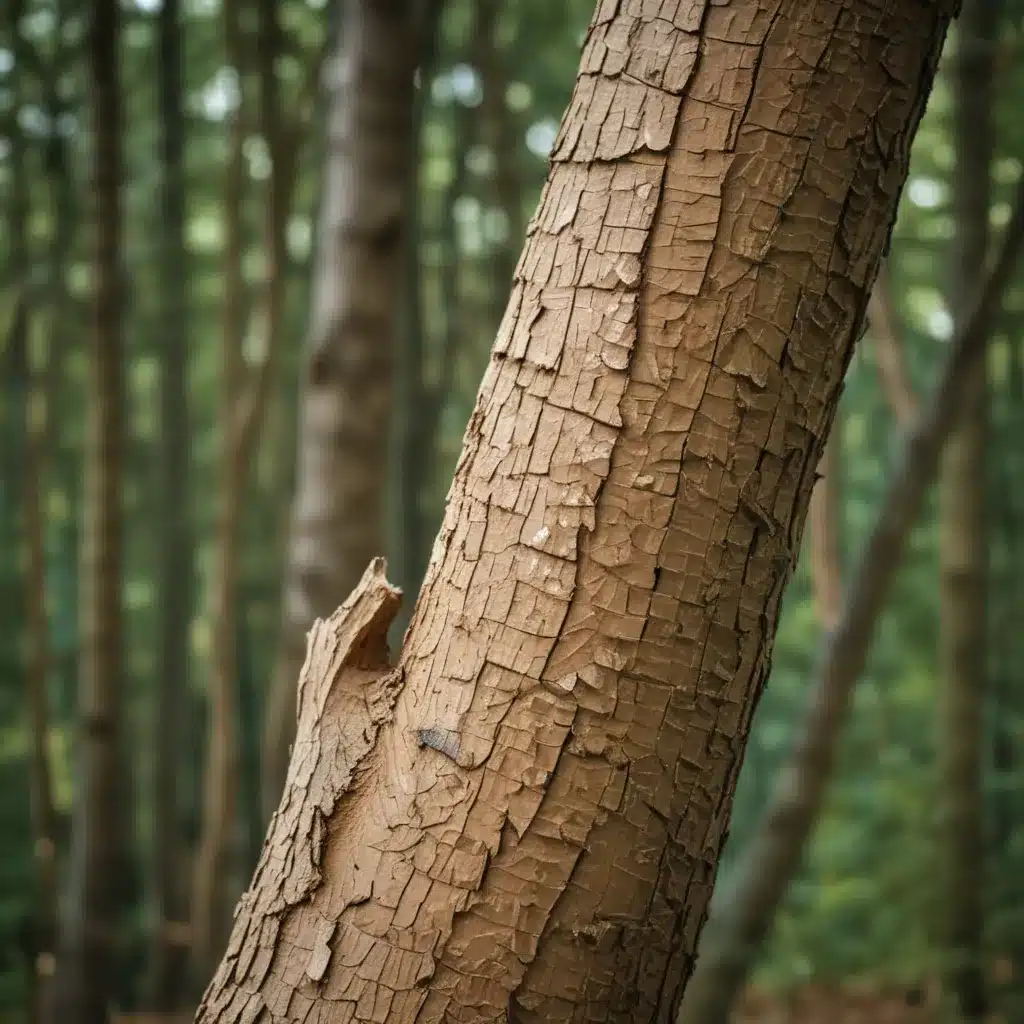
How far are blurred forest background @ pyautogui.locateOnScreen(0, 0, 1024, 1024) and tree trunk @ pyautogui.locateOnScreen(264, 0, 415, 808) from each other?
38 mm

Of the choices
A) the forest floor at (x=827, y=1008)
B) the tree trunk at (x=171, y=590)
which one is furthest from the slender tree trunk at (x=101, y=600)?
the forest floor at (x=827, y=1008)

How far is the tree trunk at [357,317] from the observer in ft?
6.95

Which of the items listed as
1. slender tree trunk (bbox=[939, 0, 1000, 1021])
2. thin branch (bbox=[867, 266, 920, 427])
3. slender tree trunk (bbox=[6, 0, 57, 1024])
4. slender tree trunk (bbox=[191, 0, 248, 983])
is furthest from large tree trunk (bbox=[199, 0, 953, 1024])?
slender tree trunk (bbox=[939, 0, 1000, 1021])

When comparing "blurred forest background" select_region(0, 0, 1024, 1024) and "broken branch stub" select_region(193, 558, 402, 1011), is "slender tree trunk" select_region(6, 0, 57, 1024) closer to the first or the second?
"blurred forest background" select_region(0, 0, 1024, 1024)

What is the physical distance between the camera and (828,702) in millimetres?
3043

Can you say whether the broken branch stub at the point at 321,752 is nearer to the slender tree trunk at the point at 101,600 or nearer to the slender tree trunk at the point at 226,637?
the slender tree trunk at the point at 226,637

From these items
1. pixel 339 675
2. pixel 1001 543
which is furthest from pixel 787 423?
pixel 1001 543

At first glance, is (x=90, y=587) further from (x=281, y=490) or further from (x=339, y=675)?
(x=281, y=490)

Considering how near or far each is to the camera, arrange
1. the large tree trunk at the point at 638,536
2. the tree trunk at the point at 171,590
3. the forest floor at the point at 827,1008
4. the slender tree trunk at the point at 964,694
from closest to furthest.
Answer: the large tree trunk at the point at 638,536 < the slender tree trunk at the point at 964,694 < the tree trunk at the point at 171,590 < the forest floor at the point at 827,1008

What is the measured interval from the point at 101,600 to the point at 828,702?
271cm

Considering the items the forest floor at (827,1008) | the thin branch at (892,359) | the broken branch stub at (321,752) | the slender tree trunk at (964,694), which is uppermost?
the thin branch at (892,359)

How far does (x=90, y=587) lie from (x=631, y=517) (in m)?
3.60

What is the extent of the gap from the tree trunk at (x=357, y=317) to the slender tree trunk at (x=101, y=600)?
1.84m

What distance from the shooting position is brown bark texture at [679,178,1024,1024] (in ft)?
9.44
